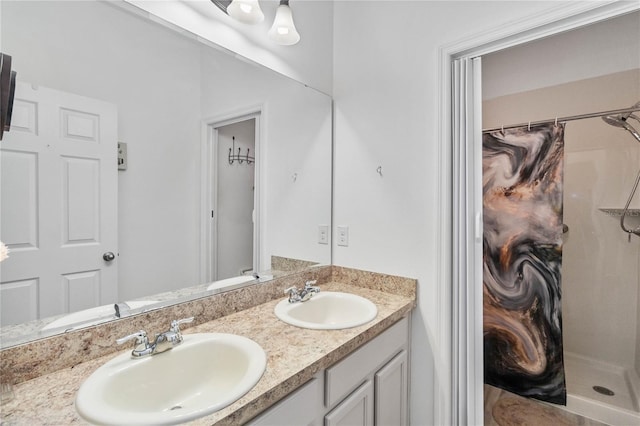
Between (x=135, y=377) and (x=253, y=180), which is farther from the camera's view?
(x=253, y=180)

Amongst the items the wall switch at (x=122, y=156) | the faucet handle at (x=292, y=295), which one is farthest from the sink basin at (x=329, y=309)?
the wall switch at (x=122, y=156)

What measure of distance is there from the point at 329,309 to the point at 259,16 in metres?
1.35

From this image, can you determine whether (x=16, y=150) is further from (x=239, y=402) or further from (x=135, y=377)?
(x=239, y=402)

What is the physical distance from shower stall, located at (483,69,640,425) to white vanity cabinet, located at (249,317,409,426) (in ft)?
4.07

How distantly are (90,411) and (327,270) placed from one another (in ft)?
4.10

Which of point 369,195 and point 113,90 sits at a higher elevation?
point 113,90

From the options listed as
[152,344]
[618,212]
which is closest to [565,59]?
[618,212]

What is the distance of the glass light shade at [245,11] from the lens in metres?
1.17

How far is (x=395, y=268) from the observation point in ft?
5.11

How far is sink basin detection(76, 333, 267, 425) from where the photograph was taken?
2.11 feet

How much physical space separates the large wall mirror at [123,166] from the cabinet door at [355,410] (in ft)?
2.05

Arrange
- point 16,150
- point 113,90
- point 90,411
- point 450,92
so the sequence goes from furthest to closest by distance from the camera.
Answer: point 450,92 < point 113,90 < point 16,150 < point 90,411

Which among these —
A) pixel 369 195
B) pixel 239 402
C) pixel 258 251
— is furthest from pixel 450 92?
pixel 239 402

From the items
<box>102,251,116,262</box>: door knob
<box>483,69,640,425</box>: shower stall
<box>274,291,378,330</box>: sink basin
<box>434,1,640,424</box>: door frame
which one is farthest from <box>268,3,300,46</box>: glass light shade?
<box>483,69,640,425</box>: shower stall
